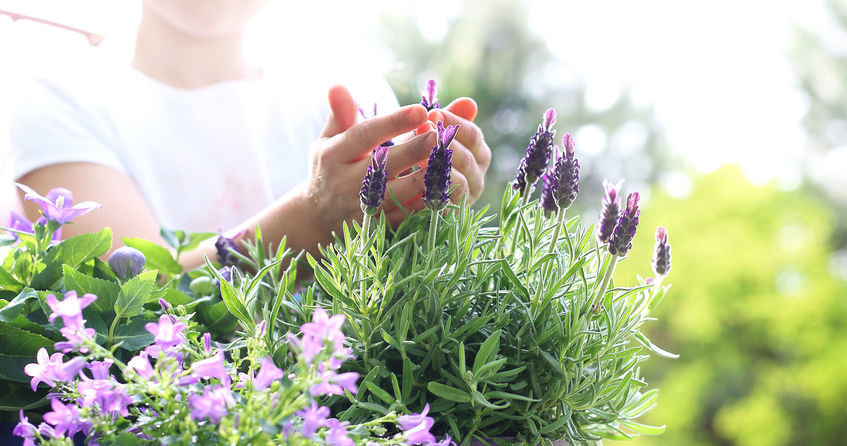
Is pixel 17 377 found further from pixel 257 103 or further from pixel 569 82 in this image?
pixel 569 82

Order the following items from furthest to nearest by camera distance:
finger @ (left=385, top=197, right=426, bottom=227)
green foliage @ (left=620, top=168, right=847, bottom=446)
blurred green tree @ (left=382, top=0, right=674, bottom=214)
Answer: blurred green tree @ (left=382, top=0, right=674, bottom=214) → green foliage @ (left=620, top=168, right=847, bottom=446) → finger @ (left=385, top=197, right=426, bottom=227)

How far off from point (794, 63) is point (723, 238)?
427cm

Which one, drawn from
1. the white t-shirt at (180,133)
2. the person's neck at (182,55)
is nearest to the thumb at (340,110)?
the white t-shirt at (180,133)

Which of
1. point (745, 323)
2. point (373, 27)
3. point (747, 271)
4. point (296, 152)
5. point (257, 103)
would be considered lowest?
point (745, 323)

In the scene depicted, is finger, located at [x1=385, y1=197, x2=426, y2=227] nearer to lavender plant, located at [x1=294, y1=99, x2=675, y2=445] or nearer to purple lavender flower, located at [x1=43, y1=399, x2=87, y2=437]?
lavender plant, located at [x1=294, y1=99, x2=675, y2=445]

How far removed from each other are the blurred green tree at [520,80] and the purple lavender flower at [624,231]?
1147 centimetres

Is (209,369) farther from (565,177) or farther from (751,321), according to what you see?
(751,321)

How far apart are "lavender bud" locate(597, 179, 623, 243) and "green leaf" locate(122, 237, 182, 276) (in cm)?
40

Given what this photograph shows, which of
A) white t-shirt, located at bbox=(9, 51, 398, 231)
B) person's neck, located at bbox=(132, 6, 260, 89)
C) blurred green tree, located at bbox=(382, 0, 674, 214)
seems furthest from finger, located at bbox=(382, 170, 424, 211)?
blurred green tree, located at bbox=(382, 0, 674, 214)

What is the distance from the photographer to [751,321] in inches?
375

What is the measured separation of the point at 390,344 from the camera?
46 cm

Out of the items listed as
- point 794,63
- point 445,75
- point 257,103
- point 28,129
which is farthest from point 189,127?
point 794,63

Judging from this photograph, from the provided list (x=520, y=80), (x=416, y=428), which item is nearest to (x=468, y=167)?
(x=416, y=428)

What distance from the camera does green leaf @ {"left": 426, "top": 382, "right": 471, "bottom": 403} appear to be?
437mm
